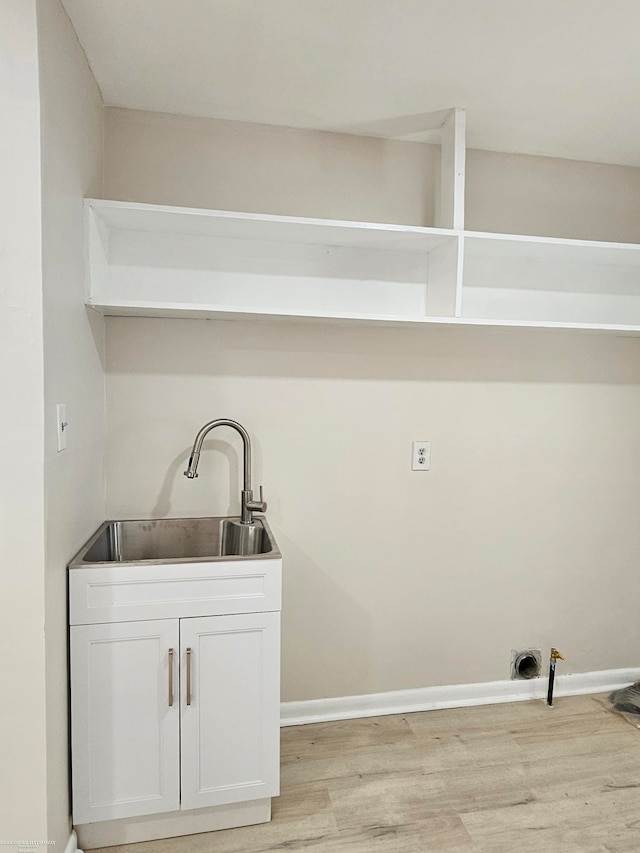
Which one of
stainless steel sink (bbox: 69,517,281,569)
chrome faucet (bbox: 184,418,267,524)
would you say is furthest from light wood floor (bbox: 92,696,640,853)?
chrome faucet (bbox: 184,418,267,524)

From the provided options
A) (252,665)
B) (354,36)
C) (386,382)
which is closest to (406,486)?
(386,382)

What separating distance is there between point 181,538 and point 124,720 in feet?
2.22

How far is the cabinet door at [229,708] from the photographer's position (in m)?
1.76

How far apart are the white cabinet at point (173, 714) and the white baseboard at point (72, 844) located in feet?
0.22

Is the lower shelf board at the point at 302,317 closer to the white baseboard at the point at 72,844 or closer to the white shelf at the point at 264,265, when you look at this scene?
the white shelf at the point at 264,265

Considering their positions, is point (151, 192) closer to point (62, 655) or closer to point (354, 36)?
point (354, 36)

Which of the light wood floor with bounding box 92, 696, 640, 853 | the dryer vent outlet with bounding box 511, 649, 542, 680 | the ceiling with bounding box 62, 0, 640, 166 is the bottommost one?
the light wood floor with bounding box 92, 696, 640, 853

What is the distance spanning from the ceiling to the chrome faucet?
1.15 m

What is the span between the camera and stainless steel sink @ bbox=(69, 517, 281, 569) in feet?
7.04

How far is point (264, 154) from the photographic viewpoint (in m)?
2.23

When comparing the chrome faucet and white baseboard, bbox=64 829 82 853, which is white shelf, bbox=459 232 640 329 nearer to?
the chrome faucet

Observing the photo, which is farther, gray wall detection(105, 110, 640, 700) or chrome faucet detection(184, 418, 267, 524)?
gray wall detection(105, 110, 640, 700)

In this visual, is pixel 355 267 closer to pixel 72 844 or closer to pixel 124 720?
pixel 124 720

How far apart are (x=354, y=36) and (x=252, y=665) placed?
1888 mm
